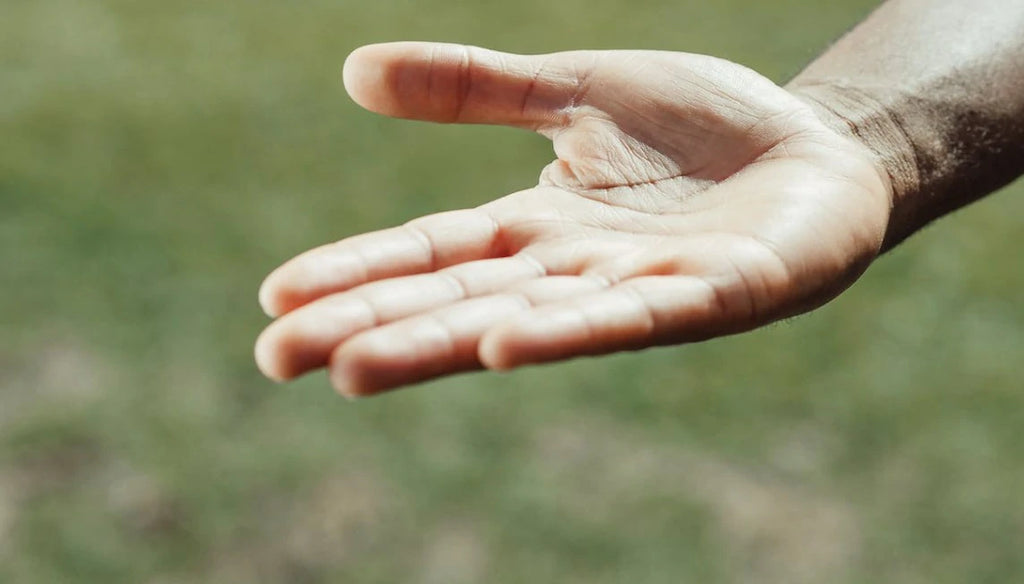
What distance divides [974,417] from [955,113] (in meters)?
1.85

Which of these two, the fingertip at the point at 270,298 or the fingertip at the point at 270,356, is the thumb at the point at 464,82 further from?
the fingertip at the point at 270,356

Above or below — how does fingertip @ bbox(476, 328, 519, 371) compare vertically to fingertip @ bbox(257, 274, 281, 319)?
below

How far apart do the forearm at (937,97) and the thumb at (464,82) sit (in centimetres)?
73

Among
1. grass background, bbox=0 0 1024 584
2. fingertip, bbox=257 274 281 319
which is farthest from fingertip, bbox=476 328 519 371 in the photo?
grass background, bbox=0 0 1024 584

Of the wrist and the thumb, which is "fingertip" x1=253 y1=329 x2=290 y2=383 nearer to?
the thumb

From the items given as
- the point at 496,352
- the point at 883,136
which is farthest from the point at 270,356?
the point at 883,136

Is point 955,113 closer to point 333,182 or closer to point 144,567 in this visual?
point 144,567

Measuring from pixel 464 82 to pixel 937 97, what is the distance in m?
1.38

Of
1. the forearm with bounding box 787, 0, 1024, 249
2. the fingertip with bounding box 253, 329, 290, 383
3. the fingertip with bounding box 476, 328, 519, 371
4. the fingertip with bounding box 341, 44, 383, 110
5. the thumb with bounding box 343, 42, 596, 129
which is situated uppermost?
the fingertip with bounding box 341, 44, 383, 110

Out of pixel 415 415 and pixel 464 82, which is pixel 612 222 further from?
pixel 415 415

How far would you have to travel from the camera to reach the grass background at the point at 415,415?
4.20 m

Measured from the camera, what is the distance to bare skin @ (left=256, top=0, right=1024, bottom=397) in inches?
87.4

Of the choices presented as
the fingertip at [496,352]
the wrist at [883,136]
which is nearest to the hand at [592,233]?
the fingertip at [496,352]

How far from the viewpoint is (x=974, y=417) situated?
4828 millimetres
